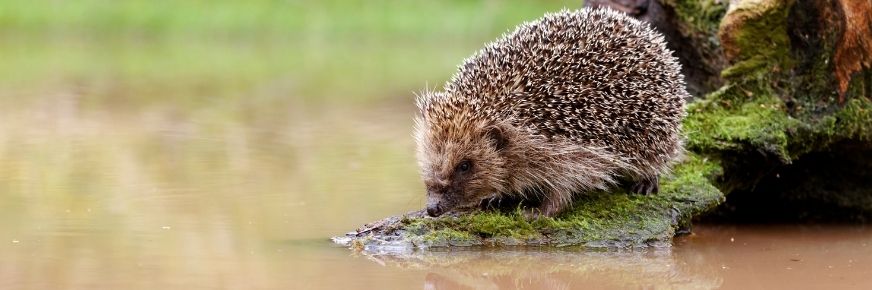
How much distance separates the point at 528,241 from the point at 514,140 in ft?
2.31

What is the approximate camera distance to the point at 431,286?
26.1 ft

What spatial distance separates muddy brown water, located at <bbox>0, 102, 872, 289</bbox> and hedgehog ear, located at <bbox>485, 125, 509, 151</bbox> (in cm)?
76

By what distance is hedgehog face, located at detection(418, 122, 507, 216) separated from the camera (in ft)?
30.2

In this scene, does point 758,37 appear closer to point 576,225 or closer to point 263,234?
point 576,225

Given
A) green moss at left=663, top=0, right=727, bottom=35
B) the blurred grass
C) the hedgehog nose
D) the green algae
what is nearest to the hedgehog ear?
the green algae

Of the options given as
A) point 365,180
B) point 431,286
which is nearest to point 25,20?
point 365,180

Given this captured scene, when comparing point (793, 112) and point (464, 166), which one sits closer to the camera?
point (464, 166)

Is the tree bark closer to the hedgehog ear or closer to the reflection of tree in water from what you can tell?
the reflection of tree in water

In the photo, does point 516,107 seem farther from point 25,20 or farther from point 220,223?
point 25,20

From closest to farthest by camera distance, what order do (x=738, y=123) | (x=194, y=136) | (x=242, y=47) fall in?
(x=738, y=123) → (x=194, y=136) → (x=242, y=47)

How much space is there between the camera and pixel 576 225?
9406 millimetres

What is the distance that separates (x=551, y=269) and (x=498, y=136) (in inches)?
46.0

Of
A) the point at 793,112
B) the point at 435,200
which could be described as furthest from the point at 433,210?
the point at 793,112

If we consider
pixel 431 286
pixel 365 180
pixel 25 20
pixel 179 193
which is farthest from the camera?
pixel 25 20
